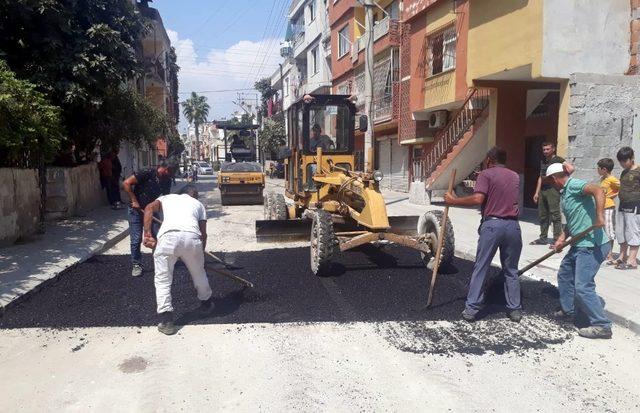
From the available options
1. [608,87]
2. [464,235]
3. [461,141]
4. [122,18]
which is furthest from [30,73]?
[608,87]

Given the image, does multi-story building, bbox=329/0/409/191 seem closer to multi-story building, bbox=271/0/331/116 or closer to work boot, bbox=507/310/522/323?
multi-story building, bbox=271/0/331/116

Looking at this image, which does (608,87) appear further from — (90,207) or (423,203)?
(90,207)

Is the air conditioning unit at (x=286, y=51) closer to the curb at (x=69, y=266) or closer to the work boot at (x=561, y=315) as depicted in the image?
the curb at (x=69, y=266)

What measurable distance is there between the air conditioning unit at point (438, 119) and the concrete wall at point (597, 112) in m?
7.57

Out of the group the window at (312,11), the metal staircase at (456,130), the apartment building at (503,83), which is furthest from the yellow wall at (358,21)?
the metal staircase at (456,130)

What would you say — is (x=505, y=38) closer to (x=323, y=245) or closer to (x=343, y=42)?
(x=323, y=245)

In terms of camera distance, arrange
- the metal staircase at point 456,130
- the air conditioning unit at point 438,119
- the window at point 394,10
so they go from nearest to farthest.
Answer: the metal staircase at point 456,130 < the air conditioning unit at point 438,119 < the window at point 394,10

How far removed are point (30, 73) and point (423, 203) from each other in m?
10.9

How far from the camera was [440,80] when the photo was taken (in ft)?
52.6

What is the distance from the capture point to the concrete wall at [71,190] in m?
11.9

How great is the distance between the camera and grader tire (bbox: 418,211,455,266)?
22.0 ft

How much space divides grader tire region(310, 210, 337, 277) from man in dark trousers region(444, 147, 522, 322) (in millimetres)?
2012

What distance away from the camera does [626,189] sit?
6.54 meters

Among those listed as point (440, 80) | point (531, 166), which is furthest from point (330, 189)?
point (440, 80)
